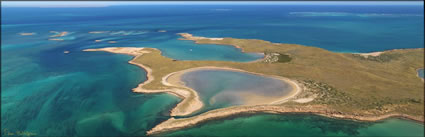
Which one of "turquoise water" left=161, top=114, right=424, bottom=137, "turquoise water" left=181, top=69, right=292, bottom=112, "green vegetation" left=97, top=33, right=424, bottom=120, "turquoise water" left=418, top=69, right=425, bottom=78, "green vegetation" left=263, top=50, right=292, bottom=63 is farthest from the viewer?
"green vegetation" left=263, top=50, right=292, bottom=63

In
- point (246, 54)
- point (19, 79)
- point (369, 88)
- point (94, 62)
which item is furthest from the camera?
point (246, 54)

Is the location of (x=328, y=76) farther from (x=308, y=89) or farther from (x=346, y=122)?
(x=346, y=122)

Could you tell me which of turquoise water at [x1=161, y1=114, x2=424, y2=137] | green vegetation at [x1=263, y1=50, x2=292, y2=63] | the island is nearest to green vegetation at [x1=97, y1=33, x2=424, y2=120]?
the island

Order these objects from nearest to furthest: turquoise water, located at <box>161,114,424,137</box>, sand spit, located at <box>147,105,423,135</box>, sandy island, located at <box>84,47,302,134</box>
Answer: turquoise water, located at <box>161,114,424,137</box> → sand spit, located at <box>147,105,423,135</box> → sandy island, located at <box>84,47,302,134</box>

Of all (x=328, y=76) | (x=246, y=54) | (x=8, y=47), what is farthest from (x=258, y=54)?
(x=8, y=47)

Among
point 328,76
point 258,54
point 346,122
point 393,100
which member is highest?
point 258,54

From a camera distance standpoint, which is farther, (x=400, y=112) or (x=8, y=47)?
(x=8, y=47)

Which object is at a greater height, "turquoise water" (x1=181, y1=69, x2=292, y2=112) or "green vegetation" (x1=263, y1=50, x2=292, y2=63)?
"green vegetation" (x1=263, y1=50, x2=292, y2=63)

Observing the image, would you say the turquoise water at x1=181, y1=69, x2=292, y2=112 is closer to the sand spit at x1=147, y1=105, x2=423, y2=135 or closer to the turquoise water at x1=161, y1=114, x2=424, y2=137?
the sand spit at x1=147, y1=105, x2=423, y2=135

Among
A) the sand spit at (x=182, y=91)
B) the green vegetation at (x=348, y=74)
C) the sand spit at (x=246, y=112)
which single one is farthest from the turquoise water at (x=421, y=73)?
the sand spit at (x=182, y=91)
